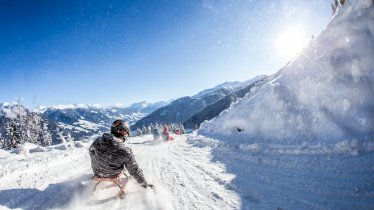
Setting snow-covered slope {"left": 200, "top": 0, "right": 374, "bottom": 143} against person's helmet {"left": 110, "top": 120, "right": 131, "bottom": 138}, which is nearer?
person's helmet {"left": 110, "top": 120, "right": 131, "bottom": 138}

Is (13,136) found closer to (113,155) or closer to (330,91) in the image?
(113,155)

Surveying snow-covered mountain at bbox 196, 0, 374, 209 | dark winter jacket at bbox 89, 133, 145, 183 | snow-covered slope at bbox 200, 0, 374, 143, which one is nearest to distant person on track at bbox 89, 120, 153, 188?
dark winter jacket at bbox 89, 133, 145, 183

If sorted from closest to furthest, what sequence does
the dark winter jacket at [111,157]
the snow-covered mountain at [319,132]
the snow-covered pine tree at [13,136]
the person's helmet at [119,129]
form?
1. the snow-covered mountain at [319,132]
2. the dark winter jacket at [111,157]
3. the person's helmet at [119,129]
4. the snow-covered pine tree at [13,136]

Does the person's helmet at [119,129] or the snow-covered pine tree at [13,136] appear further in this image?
the snow-covered pine tree at [13,136]

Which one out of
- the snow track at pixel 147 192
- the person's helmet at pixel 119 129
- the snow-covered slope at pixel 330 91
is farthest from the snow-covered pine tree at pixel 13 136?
the person's helmet at pixel 119 129

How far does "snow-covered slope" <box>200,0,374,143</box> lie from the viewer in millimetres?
8502

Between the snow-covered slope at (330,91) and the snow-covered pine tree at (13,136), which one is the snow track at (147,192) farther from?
the snow-covered pine tree at (13,136)

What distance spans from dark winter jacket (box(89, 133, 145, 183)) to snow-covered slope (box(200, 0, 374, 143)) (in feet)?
19.6

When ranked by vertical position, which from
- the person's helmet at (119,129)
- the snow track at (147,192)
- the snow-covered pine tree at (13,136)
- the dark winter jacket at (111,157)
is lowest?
the snow track at (147,192)

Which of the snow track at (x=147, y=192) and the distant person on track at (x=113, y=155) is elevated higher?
the distant person on track at (x=113, y=155)

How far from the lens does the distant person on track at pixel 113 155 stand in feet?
20.3

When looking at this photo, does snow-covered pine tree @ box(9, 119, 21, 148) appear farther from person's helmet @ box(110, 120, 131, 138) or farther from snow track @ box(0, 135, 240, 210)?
person's helmet @ box(110, 120, 131, 138)

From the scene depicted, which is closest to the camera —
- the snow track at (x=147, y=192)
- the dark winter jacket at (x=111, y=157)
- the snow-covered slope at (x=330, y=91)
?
the snow track at (x=147, y=192)

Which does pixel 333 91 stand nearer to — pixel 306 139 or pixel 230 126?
pixel 306 139
